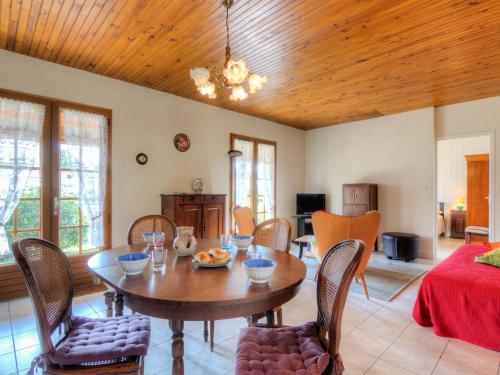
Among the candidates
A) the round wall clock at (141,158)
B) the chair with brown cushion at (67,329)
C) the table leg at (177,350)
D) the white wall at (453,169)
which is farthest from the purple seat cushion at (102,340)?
the white wall at (453,169)

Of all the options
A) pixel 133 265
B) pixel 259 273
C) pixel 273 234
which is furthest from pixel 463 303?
pixel 133 265

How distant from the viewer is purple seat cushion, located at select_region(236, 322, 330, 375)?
119 centimetres

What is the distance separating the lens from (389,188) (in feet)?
17.8

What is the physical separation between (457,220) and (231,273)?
300 inches

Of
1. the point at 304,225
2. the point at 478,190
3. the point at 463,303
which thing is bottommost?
the point at 463,303

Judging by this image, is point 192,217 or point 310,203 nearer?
point 192,217

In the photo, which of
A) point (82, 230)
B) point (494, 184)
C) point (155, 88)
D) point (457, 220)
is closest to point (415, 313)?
point (494, 184)

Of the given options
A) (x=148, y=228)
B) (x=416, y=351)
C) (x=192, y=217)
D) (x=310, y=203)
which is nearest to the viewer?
(x=416, y=351)

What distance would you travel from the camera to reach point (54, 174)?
10.6ft

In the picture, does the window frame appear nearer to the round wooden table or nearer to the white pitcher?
the white pitcher

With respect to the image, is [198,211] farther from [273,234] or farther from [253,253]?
[253,253]

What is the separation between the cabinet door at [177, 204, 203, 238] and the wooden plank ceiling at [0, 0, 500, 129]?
5.67 ft

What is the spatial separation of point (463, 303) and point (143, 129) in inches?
162

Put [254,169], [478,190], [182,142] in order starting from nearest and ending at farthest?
[182,142] < [254,169] < [478,190]
